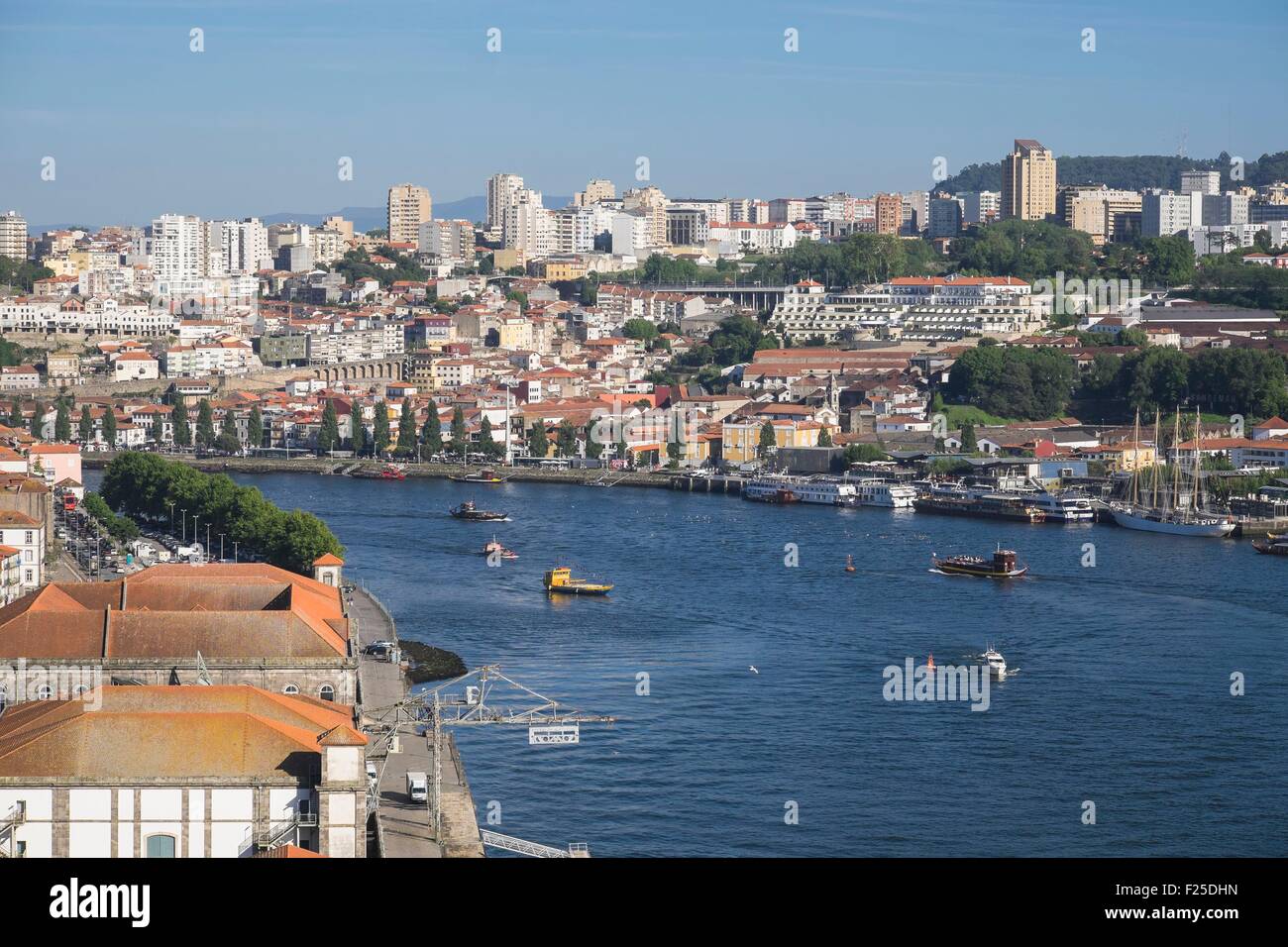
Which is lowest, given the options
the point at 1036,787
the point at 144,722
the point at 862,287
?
the point at 1036,787

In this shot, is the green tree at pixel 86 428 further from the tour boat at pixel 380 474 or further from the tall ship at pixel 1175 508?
the tall ship at pixel 1175 508

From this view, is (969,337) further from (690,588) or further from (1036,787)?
(1036,787)

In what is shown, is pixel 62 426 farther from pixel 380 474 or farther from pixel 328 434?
pixel 380 474

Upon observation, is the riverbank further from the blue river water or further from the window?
the window

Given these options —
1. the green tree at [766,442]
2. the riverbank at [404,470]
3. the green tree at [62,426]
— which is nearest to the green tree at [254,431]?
the riverbank at [404,470]

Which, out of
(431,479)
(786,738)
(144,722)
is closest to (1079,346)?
(431,479)

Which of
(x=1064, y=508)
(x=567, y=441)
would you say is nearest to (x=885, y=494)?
(x=1064, y=508)
